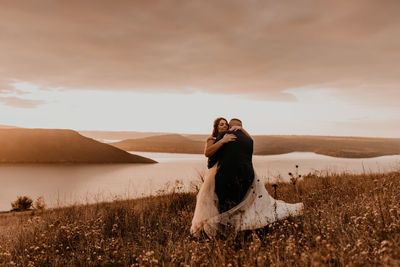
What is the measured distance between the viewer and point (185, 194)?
31.2ft

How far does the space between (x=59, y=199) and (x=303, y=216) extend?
704cm

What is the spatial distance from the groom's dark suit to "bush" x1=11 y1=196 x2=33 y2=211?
1357 cm

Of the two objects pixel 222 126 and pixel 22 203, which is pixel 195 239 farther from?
pixel 22 203

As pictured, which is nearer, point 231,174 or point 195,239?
point 231,174

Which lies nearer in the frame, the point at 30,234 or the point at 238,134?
the point at 238,134

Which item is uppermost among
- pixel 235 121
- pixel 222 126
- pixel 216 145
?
pixel 235 121

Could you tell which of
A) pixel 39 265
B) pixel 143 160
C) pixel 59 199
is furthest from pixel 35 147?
pixel 39 265

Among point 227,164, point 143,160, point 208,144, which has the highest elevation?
point 208,144

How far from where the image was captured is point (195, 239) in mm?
5492

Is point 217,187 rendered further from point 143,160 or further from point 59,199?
point 143,160

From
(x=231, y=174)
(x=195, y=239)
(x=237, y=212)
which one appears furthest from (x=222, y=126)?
(x=195, y=239)

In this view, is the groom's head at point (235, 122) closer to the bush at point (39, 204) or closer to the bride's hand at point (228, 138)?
the bride's hand at point (228, 138)

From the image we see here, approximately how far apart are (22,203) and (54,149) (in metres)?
32.7

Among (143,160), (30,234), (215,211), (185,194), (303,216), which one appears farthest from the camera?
(143,160)
